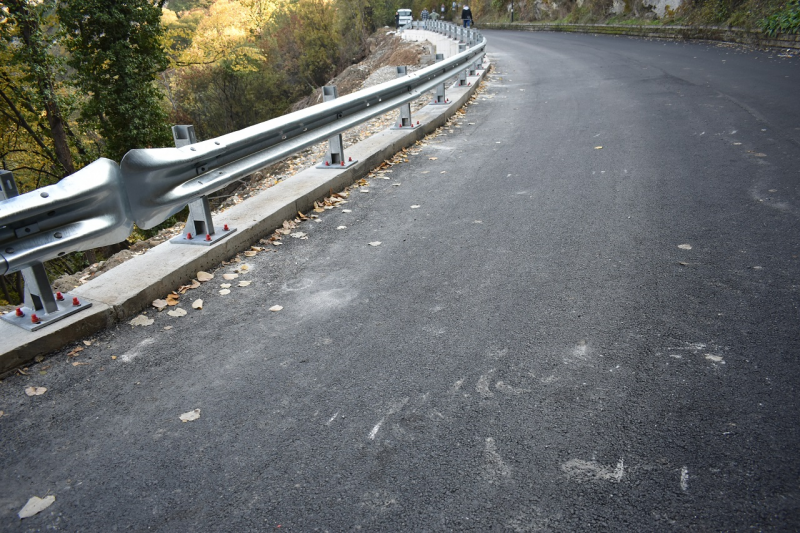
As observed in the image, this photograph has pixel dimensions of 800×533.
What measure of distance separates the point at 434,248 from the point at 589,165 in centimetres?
324

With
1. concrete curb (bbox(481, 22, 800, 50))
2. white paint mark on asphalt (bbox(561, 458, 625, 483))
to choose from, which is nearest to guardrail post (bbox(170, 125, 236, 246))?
white paint mark on asphalt (bbox(561, 458, 625, 483))

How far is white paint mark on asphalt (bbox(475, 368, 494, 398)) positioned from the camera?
304cm

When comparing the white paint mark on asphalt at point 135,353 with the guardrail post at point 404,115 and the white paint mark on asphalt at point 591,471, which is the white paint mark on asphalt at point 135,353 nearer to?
the white paint mark on asphalt at point 591,471

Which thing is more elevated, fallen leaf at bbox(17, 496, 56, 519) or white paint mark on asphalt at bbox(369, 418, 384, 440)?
fallen leaf at bbox(17, 496, 56, 519)

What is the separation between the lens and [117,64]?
22188mm

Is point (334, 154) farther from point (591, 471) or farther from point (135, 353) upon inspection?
point (591, 471)

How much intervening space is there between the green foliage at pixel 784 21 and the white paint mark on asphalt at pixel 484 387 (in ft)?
71.0

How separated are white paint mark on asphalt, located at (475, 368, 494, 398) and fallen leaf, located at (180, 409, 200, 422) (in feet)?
4.74

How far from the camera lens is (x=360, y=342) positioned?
11.9ft

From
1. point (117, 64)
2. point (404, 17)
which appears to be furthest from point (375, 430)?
point (404, 17)

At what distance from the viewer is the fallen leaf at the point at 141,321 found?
402 cm

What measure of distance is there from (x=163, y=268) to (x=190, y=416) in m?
1.83

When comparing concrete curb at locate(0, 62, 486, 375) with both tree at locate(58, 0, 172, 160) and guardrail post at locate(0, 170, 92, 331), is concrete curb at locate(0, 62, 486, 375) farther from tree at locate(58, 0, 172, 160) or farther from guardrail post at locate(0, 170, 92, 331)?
tree at locate(58, 0, 172, 160)

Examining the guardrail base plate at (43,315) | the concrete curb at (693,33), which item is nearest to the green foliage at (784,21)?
the concrete curb at (693,33)
